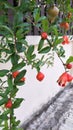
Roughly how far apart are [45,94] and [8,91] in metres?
2.47

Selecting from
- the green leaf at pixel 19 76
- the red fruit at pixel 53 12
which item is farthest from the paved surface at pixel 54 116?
the green leaf at pixel 19 76

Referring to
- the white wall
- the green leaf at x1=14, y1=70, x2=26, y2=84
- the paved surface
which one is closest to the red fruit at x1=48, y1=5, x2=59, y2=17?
the white wall

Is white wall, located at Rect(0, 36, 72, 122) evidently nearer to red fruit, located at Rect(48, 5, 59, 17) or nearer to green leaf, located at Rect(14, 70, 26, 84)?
red fruit, located at Rect(48, 5, 59, 17)

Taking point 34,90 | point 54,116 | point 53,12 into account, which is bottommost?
point 54,116

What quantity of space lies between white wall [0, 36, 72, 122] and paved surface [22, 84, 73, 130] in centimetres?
8

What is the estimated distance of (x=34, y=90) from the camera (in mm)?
3393

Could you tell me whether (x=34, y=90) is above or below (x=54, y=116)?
above

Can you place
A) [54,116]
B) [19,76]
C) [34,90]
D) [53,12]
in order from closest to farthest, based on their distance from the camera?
[19,76]
[53,12]
[34,90]
[54,116]

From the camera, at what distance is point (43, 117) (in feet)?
11.4

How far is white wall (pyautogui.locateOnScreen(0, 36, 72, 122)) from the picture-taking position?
3.06 metres

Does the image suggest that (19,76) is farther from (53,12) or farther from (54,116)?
(54,116)

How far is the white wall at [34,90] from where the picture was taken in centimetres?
306

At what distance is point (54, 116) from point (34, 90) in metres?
0.39

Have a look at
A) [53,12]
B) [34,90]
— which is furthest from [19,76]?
[34,90]
